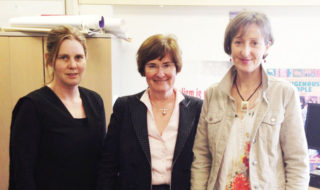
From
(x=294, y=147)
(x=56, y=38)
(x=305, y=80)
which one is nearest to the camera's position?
(x=294, y=147)

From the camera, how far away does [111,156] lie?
1.46 meters

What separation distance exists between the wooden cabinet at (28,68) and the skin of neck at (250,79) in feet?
3.66

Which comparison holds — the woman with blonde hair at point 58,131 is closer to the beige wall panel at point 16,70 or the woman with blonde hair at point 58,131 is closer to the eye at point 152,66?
the eye at point 152,66

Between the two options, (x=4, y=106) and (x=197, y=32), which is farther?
(x=197, y=32)

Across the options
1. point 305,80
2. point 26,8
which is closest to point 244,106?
point 305,80

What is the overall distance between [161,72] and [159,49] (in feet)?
0.37

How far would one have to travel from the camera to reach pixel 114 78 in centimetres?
220

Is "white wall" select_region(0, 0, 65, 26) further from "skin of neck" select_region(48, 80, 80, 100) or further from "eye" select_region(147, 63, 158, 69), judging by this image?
"eye" select_region(147, 63, 158, 69)

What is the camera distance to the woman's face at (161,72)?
1.40 metres

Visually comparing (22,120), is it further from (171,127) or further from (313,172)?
(313,172)

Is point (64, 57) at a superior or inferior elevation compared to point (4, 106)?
superior

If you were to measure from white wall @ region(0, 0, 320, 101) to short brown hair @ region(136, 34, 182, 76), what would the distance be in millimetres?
1060

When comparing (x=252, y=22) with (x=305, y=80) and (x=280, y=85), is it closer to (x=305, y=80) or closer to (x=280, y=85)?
(x=280, y=85)

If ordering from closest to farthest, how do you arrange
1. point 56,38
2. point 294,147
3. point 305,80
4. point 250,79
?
1. point 294,147
2. point 250,79
3. point 56,38
4. point 305,80
